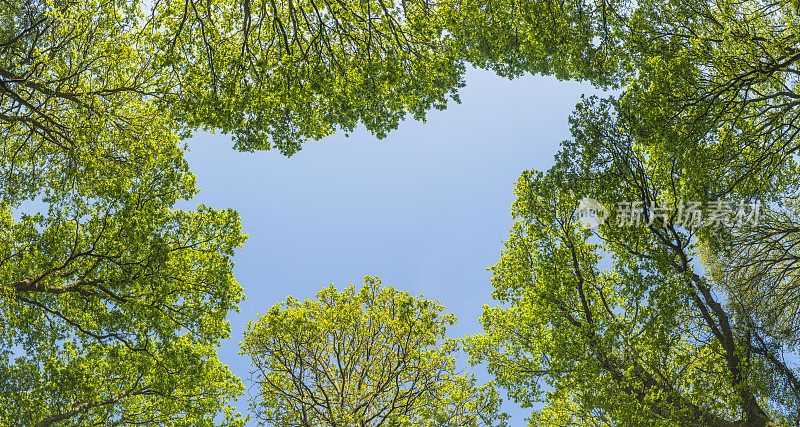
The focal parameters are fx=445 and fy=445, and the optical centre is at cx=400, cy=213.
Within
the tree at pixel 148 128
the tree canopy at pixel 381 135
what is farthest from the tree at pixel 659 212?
the tree at pixel 148 128

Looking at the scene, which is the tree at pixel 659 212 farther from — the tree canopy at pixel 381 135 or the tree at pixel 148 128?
the tree at pixel 148 128

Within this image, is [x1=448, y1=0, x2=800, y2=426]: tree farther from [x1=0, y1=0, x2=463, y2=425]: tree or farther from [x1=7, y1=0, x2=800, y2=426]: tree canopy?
[x1=0, y1=0, x2=463, y2=425]: tree

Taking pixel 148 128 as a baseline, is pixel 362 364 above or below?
below

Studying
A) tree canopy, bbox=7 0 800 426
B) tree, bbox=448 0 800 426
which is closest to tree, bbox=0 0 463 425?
tree canopy, bbox=7 0 800 426

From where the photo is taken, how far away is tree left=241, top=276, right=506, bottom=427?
1497 centimetres

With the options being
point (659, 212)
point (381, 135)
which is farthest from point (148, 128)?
point (659, 212)

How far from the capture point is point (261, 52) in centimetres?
1180

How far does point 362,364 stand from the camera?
16.0 m

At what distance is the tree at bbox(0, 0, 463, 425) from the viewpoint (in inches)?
444

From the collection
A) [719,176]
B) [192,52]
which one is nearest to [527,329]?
[719,176]

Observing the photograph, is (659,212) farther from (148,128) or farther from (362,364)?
(148,128)

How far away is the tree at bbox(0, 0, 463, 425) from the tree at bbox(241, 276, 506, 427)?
7.85ft

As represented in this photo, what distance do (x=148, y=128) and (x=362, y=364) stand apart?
34.7ft

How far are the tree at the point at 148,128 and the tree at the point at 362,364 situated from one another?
239 cm
